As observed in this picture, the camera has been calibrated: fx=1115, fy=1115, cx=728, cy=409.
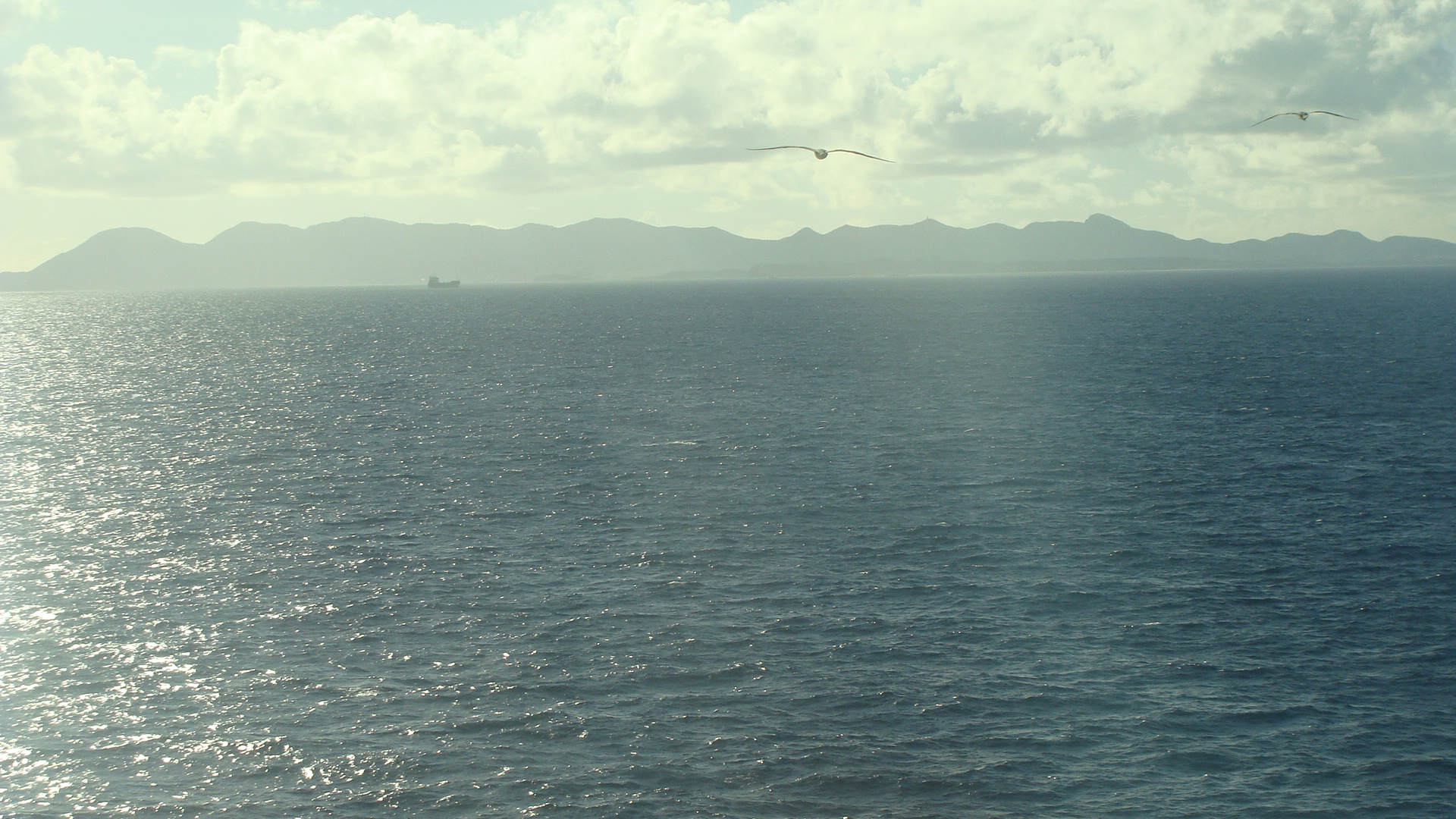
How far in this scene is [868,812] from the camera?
38.7m

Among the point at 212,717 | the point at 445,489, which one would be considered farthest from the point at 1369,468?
the point at 212,717

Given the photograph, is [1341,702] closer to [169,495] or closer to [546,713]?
[546,713]

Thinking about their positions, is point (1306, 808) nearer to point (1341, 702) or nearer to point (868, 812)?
point (1341, 702)

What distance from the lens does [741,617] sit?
5584cm

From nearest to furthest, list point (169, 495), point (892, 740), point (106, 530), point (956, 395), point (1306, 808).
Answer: point (1306, 808) < point (892, 740) < point (106, 530) < point (169, 495) < point (956, 395)

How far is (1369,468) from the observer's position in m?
83.5

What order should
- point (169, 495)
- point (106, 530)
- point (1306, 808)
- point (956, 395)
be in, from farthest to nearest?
point (956, 395)
point (169, 495)
point (106, 530)
point (1306, 808)

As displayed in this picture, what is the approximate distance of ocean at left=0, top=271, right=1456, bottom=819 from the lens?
135 ft

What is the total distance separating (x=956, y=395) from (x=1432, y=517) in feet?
189

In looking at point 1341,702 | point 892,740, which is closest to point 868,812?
point 892,740

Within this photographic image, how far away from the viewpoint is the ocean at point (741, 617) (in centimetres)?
4109

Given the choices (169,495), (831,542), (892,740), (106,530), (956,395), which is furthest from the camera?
(956,395)

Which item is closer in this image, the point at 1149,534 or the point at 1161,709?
the point at 1161,709

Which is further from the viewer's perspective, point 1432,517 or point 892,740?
point 1432,517
